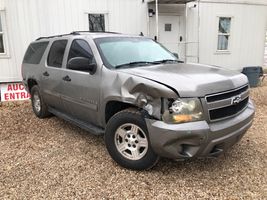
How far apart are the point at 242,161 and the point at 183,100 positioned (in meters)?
1.56

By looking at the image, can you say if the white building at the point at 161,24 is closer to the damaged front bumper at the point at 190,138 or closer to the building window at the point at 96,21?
the building window at the point at 96,21

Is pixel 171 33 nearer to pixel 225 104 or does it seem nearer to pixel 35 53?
pixel 35 53

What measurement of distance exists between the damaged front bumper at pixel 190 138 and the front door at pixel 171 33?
310 inches

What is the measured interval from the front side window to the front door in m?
6.14

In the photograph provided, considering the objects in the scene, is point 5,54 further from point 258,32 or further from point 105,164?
point 258,32

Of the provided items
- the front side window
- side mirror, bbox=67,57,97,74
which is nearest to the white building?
the front side window

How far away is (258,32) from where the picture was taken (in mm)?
12281

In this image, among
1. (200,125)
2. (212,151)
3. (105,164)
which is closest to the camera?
(200,125)

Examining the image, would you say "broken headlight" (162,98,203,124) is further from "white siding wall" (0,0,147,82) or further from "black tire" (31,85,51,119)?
"white siding wall" (0,0,147,82)

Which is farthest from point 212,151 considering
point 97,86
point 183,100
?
point 97,86

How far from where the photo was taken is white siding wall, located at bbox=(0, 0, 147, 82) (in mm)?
8867

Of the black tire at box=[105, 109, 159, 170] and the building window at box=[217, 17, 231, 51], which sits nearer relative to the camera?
the black tire at box=[105, 109, 159, 170]

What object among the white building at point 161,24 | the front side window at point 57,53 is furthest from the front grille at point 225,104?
the white building at point 161,24

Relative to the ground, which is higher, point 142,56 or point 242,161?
point 142,56
